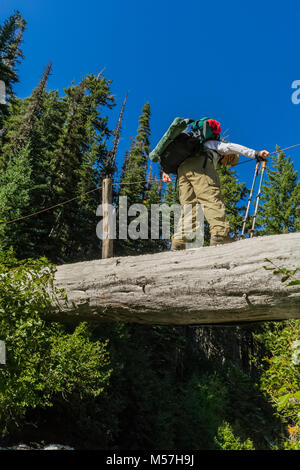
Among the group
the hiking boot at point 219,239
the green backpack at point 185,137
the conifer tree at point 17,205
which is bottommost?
the hiking boot at point 219,239

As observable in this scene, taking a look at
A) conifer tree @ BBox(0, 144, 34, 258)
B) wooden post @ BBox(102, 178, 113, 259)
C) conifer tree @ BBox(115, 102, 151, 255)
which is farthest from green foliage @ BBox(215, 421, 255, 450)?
wooden post @ BBox(102, 178, 113, 259)

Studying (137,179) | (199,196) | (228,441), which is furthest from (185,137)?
(137,179)

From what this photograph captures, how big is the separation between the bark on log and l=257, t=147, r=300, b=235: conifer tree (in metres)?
25.6

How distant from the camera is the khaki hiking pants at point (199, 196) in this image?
415cm

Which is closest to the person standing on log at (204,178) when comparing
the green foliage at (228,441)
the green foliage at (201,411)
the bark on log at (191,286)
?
the bark on log at (191,286)

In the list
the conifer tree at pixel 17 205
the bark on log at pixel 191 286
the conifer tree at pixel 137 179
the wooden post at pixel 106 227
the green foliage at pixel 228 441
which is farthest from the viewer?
the conifer tree at pixel 137 179

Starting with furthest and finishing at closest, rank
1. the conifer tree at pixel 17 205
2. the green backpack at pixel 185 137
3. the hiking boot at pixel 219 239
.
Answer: the conifer tree at pixel 17 205
the green backpack at pixel 185 137
the hiking boot at pixel 219 239

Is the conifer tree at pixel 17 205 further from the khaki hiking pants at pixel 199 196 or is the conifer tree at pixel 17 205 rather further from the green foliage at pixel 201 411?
the green foliage at pixel 201 411

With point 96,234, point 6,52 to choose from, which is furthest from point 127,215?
point 6,52

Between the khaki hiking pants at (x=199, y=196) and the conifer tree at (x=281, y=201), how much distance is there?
80.2 feet

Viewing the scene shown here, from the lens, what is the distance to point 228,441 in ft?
69.0

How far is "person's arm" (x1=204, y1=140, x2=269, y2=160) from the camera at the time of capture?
164 inches

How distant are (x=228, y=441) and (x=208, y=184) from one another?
72.6 ft
